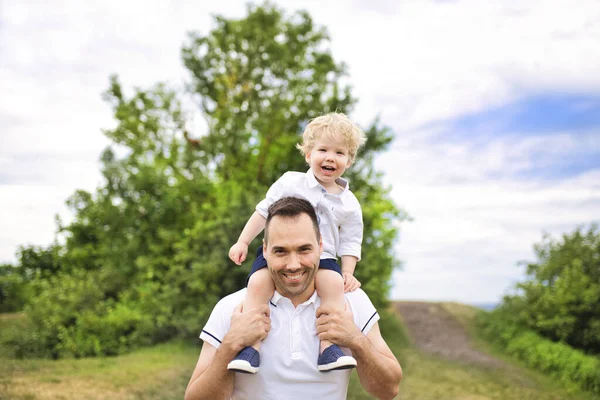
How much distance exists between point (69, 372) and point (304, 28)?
58.1 ft

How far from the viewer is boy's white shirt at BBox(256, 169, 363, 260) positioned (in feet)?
14.8

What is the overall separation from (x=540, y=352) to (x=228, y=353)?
2026cm

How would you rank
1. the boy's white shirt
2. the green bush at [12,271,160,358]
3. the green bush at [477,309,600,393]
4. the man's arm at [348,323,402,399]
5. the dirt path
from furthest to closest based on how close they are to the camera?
the dirt path → the green bush at [12,271,160,358] → the green bush at [477,309,600,393] → the boy's white shirt → the man's arm at [348,323,402,399]

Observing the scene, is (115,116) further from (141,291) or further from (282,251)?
(282,251)

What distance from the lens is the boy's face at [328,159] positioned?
4.56 m

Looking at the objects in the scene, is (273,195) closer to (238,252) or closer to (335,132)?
(238,252)

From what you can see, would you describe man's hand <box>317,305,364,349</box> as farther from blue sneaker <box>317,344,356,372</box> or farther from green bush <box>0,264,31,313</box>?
green bush <box>0,264,31,313</box>

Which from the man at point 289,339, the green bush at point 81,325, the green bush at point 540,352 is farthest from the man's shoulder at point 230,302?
the green bush at point 81,325

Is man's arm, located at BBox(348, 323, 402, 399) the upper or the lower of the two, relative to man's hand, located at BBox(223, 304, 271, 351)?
lower

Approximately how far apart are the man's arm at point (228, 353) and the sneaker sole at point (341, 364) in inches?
16.7

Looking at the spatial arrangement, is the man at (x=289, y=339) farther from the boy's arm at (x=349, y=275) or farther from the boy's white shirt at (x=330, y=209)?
the boy's white shirt at (x=330, y=209)

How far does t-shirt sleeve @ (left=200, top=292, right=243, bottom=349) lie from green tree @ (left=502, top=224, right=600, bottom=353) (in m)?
21.1

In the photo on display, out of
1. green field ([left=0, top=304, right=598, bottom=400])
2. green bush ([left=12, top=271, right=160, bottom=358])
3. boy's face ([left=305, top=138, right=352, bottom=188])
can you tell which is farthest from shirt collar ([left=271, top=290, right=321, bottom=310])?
green bush ([left=12, top=271, right=160, bottom=358])

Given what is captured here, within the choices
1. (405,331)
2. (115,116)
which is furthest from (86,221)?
(405,331)
